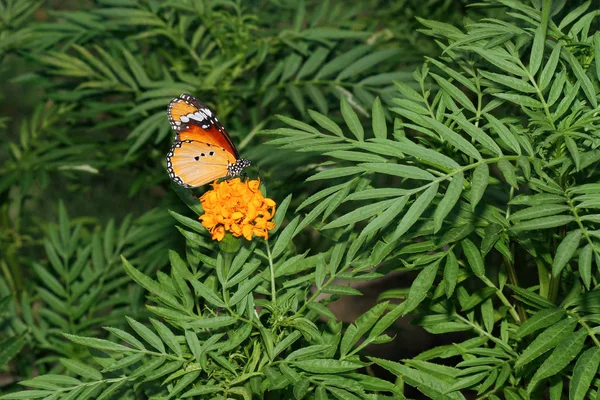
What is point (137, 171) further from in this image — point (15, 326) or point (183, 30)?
point (15, 326)

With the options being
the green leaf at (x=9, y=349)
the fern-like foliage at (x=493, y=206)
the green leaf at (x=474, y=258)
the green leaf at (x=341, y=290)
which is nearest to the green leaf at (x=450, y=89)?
the fern-like foliage at (x=493, y=206)

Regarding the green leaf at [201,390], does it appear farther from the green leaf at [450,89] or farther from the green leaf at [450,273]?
the green leaf at [450,89]

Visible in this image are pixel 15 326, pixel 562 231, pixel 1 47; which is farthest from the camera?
pixel 1 47

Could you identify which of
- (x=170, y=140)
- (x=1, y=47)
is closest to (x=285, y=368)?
(x=170, y=140)

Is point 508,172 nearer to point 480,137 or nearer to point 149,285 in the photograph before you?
point 480,137

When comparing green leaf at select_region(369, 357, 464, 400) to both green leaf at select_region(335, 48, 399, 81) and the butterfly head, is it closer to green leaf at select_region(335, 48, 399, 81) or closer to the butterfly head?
Result: the butterfly head

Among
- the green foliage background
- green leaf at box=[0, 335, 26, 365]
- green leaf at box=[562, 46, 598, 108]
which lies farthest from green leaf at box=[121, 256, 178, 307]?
green leaf at box=[562, 46, 598, 108]

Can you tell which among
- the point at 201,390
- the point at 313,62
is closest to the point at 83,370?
the point at 201,390
